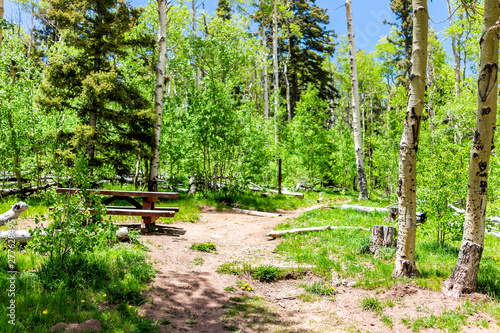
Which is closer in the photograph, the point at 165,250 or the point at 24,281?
the point at 24,281

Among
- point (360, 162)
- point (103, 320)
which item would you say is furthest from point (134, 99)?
point (360, 162)

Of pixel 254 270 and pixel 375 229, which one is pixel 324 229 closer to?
pixel 375 229

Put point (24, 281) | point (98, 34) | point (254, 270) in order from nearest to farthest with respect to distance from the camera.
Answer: point (24, 281)
point (254, 270)
point (98, 34)

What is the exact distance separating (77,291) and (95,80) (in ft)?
25.8

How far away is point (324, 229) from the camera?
8148mm

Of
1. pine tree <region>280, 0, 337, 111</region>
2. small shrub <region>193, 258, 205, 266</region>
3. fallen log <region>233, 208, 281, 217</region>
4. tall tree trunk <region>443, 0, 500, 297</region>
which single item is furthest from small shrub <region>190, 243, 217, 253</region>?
pine tree <region>280, 0, 337, 111</region>

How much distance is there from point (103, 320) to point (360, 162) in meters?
13.6

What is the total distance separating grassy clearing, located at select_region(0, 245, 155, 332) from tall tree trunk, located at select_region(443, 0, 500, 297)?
428 cm

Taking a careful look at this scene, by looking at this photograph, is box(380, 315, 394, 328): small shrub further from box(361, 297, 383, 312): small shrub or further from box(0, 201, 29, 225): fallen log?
box(0, 201, 29, 225): fallen log

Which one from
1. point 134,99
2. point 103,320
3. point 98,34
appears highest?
point 98,34

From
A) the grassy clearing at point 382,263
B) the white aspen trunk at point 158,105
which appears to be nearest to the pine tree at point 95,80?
the white aspen trunk at point 158,105

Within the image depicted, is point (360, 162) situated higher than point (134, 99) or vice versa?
point (134, 99)

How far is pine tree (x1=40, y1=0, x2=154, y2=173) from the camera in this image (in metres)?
9.74

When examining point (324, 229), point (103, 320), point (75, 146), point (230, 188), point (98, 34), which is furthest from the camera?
point (230, 188)
